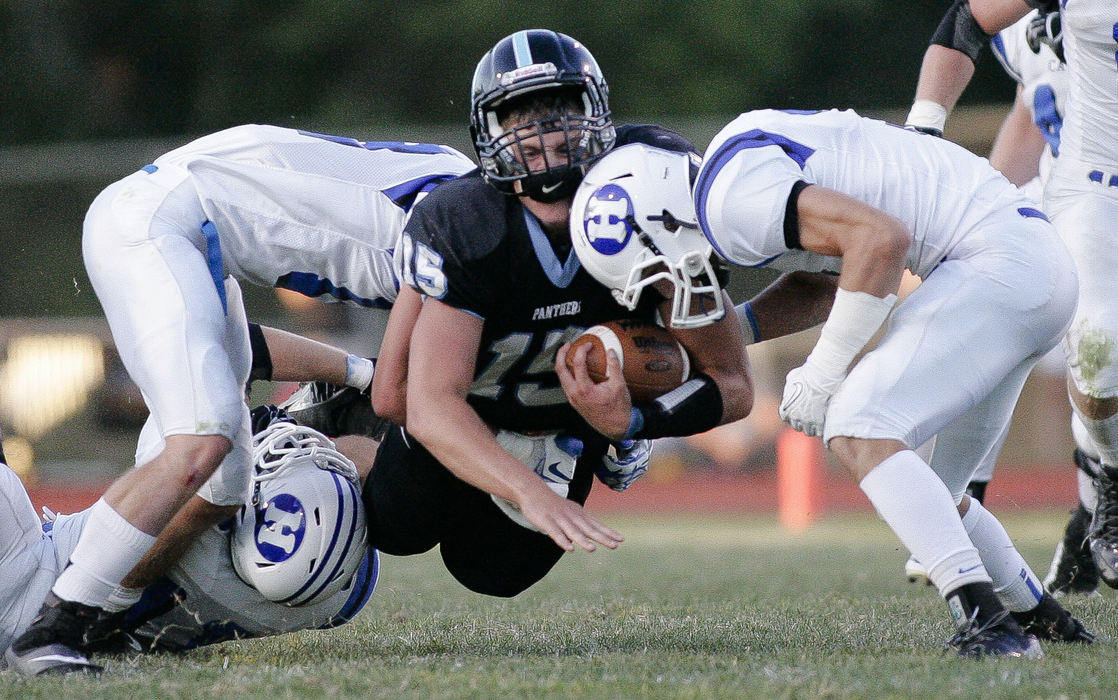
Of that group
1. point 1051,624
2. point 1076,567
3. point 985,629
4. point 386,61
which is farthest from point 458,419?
point 386,61

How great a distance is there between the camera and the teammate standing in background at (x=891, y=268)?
3229 mm

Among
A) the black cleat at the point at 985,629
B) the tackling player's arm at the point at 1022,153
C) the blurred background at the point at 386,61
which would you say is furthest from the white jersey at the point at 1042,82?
the blurred background at the point at 386,61

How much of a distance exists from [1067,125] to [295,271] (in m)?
2.57

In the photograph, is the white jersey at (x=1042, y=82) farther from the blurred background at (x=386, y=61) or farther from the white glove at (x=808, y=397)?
the blurred background at (x=386, y=61)

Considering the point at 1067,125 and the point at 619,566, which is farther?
the point at 619,566

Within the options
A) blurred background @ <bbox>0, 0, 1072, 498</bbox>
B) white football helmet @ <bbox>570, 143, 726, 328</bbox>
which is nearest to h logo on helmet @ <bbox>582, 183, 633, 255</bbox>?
white football helmet @ <bbox>570, 143, 726, 328</bbox>

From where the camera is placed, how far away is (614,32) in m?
16.1

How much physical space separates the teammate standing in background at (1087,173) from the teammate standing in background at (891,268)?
818 millimetres

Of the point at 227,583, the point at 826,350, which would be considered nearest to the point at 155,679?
the point at 227,583

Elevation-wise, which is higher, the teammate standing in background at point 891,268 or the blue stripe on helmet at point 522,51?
the blue stripe on helmet at point 522,51

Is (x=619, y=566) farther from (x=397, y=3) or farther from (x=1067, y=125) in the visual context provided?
(x=397, y=3)

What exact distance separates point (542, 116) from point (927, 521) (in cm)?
144

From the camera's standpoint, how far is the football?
3.57 m

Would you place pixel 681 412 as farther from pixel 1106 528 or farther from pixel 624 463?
pixel 1106 528
